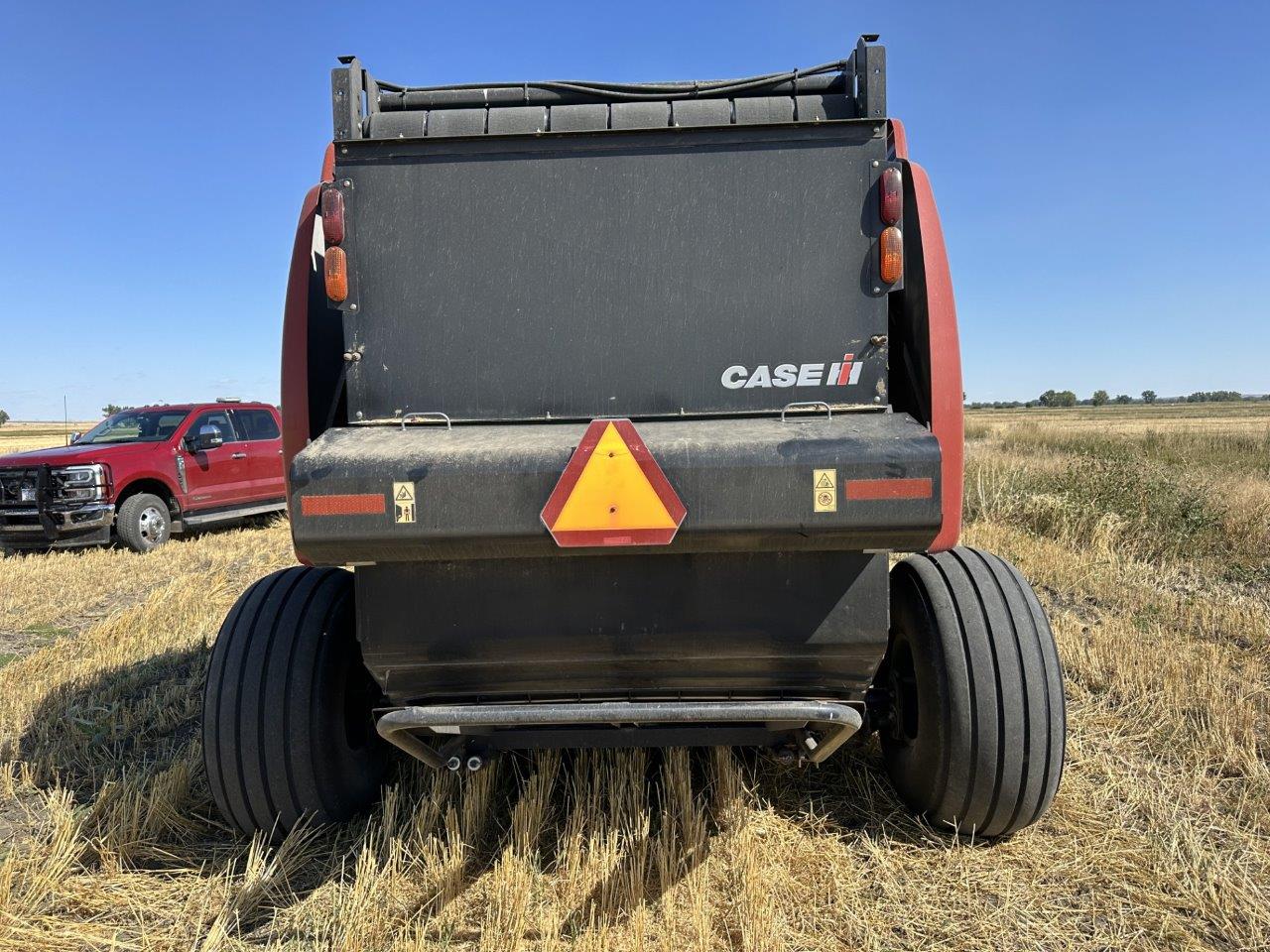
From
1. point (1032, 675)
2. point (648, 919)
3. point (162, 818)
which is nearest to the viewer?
point (648, 919)

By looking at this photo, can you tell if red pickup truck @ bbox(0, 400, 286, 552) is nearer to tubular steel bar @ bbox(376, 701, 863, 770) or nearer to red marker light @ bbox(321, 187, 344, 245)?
red marker light @ bbox(321, 187, 344, 245)

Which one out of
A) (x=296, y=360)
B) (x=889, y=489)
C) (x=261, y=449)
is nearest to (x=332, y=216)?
(x=296, y=360)

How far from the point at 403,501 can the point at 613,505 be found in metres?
0.54

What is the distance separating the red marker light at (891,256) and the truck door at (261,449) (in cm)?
1056

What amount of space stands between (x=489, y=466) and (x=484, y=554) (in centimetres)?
24

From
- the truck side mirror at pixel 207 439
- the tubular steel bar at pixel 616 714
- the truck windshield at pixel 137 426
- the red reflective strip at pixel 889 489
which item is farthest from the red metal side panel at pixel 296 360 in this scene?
the truck windshield at pixel 137 426

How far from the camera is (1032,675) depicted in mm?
2660

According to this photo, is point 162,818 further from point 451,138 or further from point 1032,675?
point 1032,675

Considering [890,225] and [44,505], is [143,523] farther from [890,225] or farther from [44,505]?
[890,225]

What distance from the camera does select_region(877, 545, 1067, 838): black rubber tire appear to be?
2.64 m

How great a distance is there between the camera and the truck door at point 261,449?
11.5 m

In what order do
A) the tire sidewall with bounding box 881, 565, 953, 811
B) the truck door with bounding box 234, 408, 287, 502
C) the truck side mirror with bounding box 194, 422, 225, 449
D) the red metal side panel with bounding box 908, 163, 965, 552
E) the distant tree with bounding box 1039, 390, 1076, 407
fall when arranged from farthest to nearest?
1. the distant tree with bounding box 1039, 390, 1076, 407
2. the truck door with bounding box 234, 408, 287, 502
3. the truck side mirror with bounding box 194, 422, 225, 449
4. the tire sidewall with bounding box 881, 565, 953, 811
5. the red metal side panel with bounding box 908, 163, 965, 552

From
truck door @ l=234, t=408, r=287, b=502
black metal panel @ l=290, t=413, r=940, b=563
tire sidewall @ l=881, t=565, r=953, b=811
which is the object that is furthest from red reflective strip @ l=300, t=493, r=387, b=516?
truck door @ l=234, t=408, r=287, b=502

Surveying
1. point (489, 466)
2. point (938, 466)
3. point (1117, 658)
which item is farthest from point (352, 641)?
point (1117, 658)
